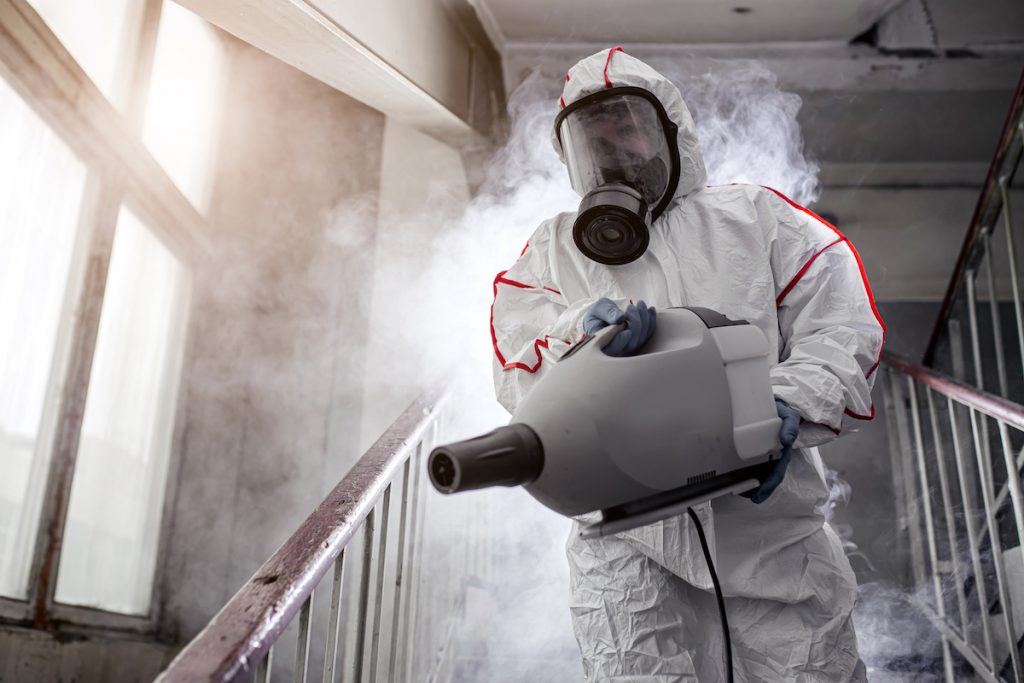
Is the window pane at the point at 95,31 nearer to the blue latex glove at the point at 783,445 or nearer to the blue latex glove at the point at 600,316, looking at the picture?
the blue latex glove at the point at 600,316

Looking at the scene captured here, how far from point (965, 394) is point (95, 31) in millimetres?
2737

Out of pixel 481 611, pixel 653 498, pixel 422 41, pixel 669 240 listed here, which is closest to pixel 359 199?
pixel 422 41

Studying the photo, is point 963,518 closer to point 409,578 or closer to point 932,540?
point 932,540

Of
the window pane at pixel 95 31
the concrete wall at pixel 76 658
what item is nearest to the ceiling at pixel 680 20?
the window pane at pixel 95 31

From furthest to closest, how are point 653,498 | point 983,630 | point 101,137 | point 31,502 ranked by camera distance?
point 101,137, point 31,502, point 983,630, point 653,498

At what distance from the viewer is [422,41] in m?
2.34

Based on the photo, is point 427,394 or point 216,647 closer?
point 216,647

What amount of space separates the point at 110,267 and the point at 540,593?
1808mm

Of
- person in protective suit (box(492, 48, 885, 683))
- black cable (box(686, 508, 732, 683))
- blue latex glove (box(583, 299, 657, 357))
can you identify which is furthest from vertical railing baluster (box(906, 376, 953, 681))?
blue latex glove (box(583, 299, 657, 357))

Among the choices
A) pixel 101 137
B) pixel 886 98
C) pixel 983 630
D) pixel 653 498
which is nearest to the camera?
pixel 653 498

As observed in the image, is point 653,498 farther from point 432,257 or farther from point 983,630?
point 432,257

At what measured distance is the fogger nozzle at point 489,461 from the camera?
0.79 m

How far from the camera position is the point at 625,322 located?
0.95m

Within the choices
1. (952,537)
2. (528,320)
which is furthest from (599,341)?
(952,537)
